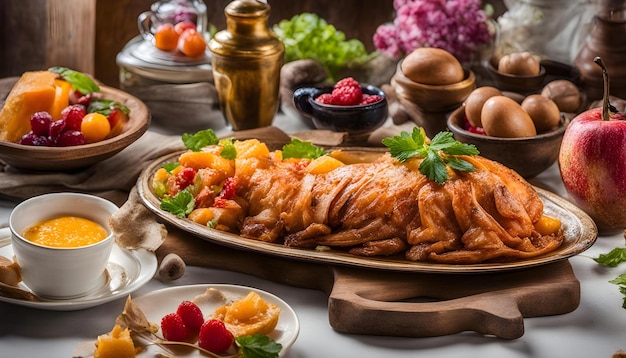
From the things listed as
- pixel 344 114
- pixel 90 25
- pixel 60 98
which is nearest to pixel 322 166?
pixel 344 114

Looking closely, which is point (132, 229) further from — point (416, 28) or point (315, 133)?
point (416, 28)

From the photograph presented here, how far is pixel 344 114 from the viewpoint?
420 cm

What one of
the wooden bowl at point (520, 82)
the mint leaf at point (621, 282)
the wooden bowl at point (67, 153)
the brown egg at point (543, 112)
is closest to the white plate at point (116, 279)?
the wooden bowl at point (67, 153)

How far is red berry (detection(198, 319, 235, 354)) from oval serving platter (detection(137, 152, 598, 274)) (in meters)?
0.52

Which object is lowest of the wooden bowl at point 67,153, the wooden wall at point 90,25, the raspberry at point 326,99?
the wooden wall at point 90,25

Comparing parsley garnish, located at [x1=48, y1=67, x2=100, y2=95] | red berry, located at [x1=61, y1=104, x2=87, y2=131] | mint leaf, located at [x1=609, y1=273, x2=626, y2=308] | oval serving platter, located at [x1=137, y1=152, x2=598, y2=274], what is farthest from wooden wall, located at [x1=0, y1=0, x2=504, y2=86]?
mint leaf, located at [x1=609, y1=273, x2=626, y2=308]

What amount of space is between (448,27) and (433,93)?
2.65ft

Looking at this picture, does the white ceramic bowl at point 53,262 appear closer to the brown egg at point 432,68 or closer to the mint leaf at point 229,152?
the mint leaf at point 229,152

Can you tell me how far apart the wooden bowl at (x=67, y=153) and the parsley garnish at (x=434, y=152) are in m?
1.21

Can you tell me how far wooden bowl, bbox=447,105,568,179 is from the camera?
3.86 m

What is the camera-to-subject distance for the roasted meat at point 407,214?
3.05 m

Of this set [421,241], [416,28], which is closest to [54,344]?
[421,241]

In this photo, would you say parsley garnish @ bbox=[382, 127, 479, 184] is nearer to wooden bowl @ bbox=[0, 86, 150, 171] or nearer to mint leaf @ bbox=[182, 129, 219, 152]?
mint leaf @ bbox=[182, 129, 219, 152]

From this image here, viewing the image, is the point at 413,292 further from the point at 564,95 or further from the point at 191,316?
the point at 564,95
